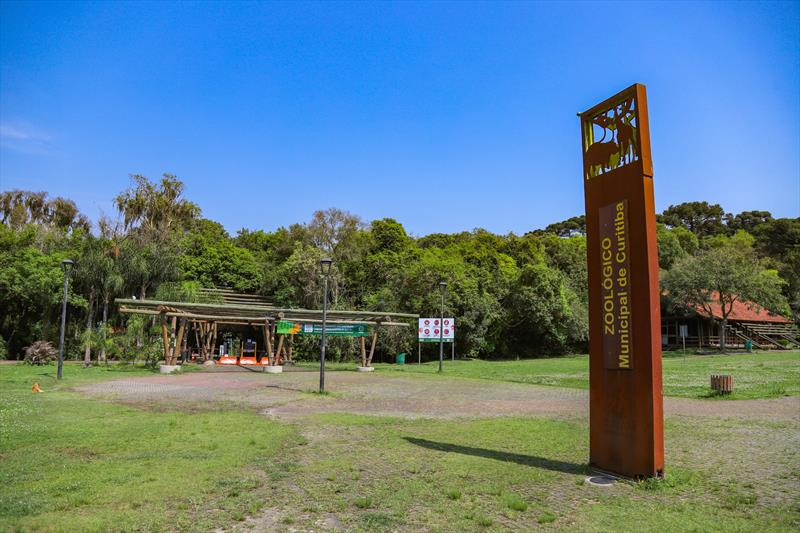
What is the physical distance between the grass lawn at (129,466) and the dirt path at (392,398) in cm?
223

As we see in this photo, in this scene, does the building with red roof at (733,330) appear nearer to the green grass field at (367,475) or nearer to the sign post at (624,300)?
the green grass field at (367,475)

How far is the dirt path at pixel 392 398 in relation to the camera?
1229 cm

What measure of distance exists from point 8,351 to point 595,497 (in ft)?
124

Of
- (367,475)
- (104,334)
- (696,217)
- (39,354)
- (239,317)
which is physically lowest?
(367,475)

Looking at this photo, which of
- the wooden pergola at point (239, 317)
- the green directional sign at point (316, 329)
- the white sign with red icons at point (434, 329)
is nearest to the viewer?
the wooden pergola at point (239, 317)

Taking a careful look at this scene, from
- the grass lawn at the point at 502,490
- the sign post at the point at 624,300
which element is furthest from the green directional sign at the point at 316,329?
the sign post at the point at 624,300

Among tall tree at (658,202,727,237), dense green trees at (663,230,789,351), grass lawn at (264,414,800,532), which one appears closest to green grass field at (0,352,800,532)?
grass lawn at (264,414,800,532)

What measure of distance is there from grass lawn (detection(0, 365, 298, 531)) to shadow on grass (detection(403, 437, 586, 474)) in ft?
7.37

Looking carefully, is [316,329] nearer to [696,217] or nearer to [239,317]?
[239,317]

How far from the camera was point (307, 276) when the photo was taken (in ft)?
130

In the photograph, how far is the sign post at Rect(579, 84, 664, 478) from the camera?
6457mm

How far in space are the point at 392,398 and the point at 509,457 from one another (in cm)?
789

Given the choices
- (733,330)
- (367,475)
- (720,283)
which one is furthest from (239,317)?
(733,330)

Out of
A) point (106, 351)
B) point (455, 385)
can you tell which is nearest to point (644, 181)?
point (455, 385)
